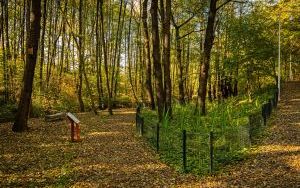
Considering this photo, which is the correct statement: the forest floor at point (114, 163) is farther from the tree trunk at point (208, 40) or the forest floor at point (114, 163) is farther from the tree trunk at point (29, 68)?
the tree trunk at point (208, 40)

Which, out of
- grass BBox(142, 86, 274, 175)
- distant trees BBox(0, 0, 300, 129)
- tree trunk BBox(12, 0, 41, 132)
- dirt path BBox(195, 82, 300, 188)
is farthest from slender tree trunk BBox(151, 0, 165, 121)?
tree trunk BBox(12, 0, 41, 132)

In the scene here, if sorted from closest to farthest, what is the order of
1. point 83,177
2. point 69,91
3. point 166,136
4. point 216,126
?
1. point 83,177
2. point 166,136
3. point 216,126
4. point 69,91

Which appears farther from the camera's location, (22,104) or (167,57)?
(167,57)

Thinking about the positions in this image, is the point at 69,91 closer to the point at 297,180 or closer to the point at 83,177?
the point at 83,177

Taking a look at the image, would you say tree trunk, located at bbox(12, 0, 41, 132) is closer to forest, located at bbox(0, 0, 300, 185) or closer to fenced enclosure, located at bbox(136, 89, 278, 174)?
forest, located at bbox(0, 0, 300, 185)

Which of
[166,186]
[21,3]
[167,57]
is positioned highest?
[21,3]

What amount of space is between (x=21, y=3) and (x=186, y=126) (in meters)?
17.8

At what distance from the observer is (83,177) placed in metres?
10.5

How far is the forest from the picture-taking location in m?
15.4

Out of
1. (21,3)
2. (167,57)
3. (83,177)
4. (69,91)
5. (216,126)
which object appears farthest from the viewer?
(69,91)

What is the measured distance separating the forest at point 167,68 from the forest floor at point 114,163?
65cm

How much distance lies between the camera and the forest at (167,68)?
1543cm

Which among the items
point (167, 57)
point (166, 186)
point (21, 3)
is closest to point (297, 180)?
point (166, 186)

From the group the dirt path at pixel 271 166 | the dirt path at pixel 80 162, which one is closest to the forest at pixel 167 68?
the dirt path at pixel 271 166
